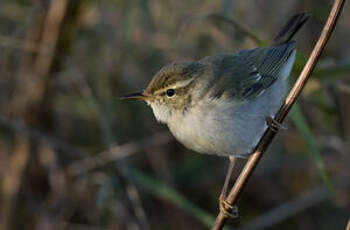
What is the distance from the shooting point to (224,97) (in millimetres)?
2803

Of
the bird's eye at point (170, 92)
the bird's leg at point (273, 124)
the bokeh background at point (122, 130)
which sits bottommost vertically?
the bokeh background at point (122, 130)

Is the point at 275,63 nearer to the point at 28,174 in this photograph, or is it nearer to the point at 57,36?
the point at 57,36

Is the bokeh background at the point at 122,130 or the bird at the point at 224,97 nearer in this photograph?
the bird at the point at 224,97

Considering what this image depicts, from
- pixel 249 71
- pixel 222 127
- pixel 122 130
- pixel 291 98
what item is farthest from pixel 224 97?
pixel 122 130

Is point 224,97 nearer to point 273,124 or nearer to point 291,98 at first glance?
point 273,124

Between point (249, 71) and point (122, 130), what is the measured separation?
2329mm

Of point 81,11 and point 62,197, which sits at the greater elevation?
point 81,11

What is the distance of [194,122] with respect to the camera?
271 centimetres

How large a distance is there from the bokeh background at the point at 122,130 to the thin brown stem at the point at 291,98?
1862 mm

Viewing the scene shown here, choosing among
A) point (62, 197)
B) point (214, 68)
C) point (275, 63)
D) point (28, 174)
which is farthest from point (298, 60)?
point (28, 174)

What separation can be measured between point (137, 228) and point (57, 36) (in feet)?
5.50

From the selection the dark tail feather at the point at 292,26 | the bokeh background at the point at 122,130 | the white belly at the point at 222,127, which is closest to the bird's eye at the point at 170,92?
the white belly at the point at 222,127

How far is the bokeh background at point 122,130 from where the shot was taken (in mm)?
4484

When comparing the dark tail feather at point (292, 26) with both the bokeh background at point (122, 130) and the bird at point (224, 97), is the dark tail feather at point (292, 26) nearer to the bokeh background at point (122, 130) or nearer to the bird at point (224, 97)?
the bird at point (224, 97)
